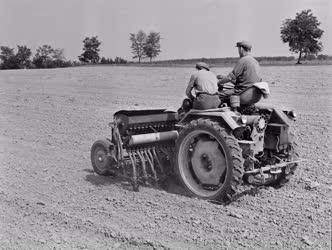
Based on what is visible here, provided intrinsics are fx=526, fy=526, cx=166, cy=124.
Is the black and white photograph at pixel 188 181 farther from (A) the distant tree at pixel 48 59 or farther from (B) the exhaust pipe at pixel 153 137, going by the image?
(A) the distant tree at pixel 48 59

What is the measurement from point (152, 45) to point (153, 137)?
220 ft

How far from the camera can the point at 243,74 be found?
281 inches

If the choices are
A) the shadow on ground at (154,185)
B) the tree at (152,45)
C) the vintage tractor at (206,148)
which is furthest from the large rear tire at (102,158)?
the tree at (152,45)

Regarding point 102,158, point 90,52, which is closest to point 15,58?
point 90,52

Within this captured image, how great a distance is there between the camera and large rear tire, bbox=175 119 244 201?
625 cm

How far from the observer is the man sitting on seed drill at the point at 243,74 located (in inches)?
279

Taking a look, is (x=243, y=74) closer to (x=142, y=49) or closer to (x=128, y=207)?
(x=128, y=207)

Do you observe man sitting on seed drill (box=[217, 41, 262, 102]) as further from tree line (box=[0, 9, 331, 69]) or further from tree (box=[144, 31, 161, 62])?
tree (box=[144, 31, 161, 62])

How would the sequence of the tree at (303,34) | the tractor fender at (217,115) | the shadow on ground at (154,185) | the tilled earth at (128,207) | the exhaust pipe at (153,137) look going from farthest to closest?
1. the tree at (303,34)
2. the exhaust pipe at (153,137)
3. the shadow on ground at (154,185)
4. the tractor fender at (217,115)
5. the tilled earth at (128,207)

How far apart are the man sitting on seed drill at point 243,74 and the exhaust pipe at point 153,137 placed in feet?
2.82

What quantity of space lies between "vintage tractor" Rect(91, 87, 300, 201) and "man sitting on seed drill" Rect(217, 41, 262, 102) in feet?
A: 0.57

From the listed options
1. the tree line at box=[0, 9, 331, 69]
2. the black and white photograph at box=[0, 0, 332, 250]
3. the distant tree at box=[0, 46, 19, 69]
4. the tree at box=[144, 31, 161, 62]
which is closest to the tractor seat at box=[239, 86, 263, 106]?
the black and white photograph at box=[0, 0, 332, 250]

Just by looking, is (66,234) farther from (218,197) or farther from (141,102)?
(141,102)

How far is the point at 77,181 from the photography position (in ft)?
25.4
